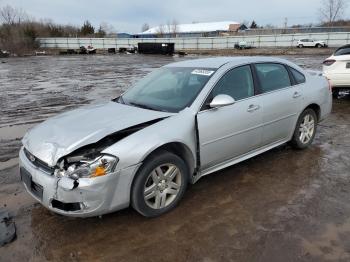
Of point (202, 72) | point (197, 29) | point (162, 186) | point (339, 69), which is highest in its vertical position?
point (197, 29)

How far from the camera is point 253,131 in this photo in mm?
4484

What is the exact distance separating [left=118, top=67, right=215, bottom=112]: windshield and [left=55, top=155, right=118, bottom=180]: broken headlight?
1120 millimetres

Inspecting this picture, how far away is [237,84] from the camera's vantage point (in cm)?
446

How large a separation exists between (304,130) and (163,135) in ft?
9.99

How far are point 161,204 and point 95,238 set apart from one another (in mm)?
763

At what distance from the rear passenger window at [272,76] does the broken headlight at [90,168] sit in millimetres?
2540

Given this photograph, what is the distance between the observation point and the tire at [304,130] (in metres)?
5.40

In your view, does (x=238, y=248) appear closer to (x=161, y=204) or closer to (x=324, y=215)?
(x=161, y=204)

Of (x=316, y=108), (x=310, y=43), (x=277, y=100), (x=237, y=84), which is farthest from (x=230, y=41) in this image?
(x=237, y=84)

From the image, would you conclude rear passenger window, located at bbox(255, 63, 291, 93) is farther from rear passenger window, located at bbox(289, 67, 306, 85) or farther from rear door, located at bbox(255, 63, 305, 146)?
rear passenger window, located at bbox(289, 67, 306, 85)

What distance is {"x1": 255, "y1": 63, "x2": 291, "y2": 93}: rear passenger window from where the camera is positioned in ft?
15.6

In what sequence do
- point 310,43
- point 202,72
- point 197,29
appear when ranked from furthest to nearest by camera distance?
point 197,29 < point 310,43 < point 202,72

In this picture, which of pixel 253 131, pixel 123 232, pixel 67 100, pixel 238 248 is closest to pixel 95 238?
pixel 123 232

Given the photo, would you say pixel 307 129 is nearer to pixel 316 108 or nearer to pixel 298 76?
pixel 316 108
